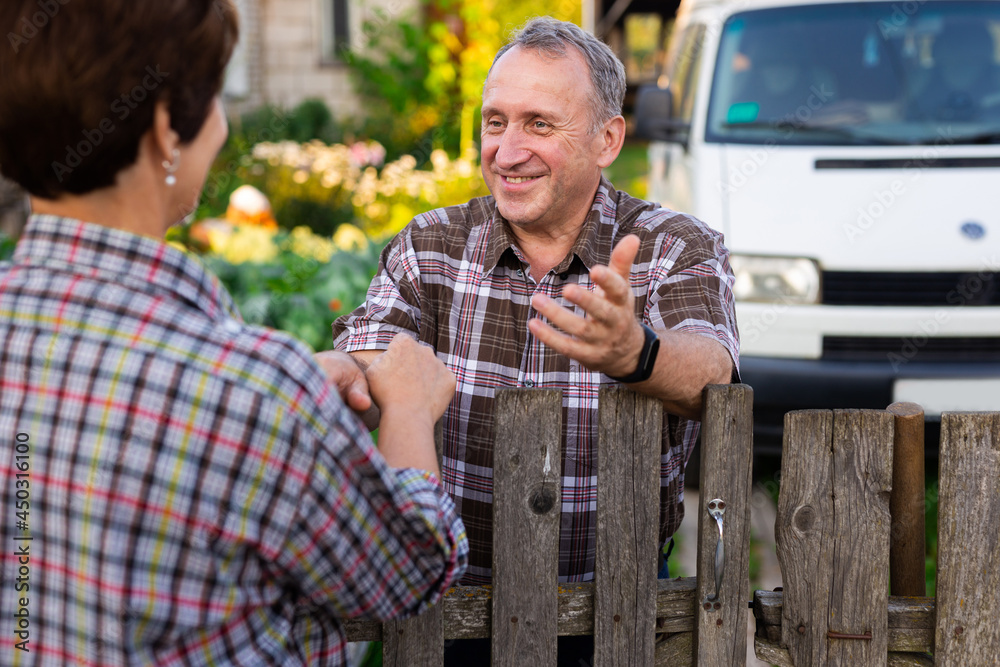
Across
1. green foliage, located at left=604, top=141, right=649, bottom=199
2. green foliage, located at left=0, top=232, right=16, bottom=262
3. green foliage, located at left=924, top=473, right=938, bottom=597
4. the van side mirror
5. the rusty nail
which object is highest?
green foliage, located at left=604, top=141, right=649, bottom=199

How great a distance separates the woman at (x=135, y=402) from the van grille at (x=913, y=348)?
2.96m

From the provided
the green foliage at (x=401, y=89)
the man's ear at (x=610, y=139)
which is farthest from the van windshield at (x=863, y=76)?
the green foliage at (x=401, y=89)

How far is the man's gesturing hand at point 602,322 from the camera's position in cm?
140

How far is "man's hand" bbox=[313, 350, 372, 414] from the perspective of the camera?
1.45 metres

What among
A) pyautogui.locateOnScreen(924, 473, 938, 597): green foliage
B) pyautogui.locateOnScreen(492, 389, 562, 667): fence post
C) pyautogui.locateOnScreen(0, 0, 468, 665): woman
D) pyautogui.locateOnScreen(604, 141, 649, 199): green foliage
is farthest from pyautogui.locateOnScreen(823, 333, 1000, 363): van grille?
pyautogui.locateOnScreen(604, 141, 649, 199): green foliage

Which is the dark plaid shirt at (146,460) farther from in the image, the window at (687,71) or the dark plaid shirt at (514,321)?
the window at (687,71)

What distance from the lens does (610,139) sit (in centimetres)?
212

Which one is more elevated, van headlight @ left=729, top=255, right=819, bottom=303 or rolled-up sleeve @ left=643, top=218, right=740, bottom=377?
van headlight @ left=729, top=255, right=819, bottom=303

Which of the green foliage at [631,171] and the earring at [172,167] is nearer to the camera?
the earring at [172,167]

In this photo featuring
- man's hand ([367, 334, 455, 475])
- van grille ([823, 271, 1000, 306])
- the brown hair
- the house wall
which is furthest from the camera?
the house wall

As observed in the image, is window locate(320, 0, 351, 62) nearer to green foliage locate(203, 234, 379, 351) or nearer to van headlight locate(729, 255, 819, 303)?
green foliage locate(203, 234, 379, 351)

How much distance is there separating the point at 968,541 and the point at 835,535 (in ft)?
0.80

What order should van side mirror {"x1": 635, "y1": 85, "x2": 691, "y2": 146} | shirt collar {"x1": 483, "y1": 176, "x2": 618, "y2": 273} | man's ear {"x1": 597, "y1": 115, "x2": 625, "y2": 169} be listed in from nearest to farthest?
shirt collar {"x1": 483, "y1": 176, "x2": 618, "y2": 273}, man's ear {"x1": 597, "y1": 115, "x2": 625, "y2": 169}, van side mirror {"x1": 635, "y1": 85, "x2": 691, "y2": 146}

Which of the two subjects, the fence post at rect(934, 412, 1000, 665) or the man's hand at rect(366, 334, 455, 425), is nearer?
the man's hand at rect(366, 334, 455, 425)
